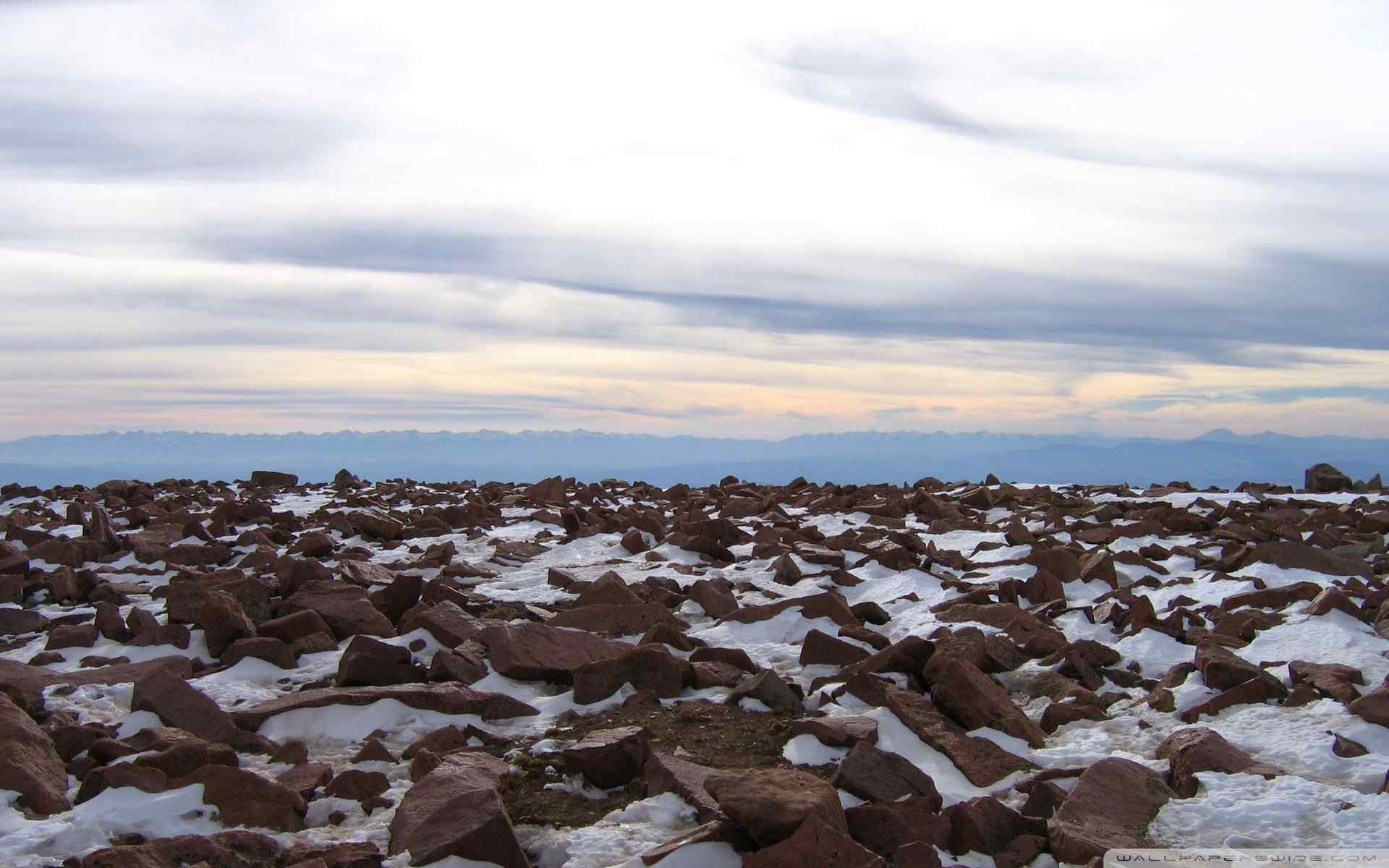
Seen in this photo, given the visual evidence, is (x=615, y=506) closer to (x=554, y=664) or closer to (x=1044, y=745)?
(x=554, y=664)

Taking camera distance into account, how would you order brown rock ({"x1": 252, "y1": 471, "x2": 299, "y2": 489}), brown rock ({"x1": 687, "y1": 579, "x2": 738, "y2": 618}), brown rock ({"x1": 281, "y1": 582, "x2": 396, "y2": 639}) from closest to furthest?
brown rock ({"x1": 281, "y1": 582, "x2": 396, "y2": 639})
brown rock ({"x1": 687, "y1": 579, "x2": 738, "y2": 618})
brown rock ({"x1": 252, "y1": 471, "x2": 299, "y2": 489})

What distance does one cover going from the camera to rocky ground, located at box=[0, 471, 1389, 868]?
5.91 m

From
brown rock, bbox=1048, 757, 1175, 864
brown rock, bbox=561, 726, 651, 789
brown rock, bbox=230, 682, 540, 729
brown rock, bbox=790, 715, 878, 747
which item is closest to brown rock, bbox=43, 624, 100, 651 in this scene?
brown rock, bbox=230, 682, 540, 729

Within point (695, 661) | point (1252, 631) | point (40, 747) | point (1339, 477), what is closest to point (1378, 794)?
point (1252, 631)

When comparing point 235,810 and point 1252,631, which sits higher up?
point 1252,631

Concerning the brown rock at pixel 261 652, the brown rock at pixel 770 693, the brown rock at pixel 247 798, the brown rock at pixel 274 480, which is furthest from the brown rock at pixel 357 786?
the brown rock at pixel 274 480

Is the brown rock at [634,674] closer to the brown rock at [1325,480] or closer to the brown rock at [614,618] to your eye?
the brown rock at [614,618]

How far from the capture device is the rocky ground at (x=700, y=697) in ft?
19.4

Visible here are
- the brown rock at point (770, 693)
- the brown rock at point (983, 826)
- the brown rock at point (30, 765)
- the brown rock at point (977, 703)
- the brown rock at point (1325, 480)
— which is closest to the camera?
the brown rock at point (983, 826)

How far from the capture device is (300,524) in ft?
54.6

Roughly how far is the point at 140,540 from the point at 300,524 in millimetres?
2701

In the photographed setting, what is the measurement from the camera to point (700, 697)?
8.53 m

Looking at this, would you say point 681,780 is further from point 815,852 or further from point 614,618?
point 614,618

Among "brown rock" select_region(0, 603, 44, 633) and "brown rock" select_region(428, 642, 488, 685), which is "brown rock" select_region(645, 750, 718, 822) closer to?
"brown rock" select_region(428, 642, 488, 685)
